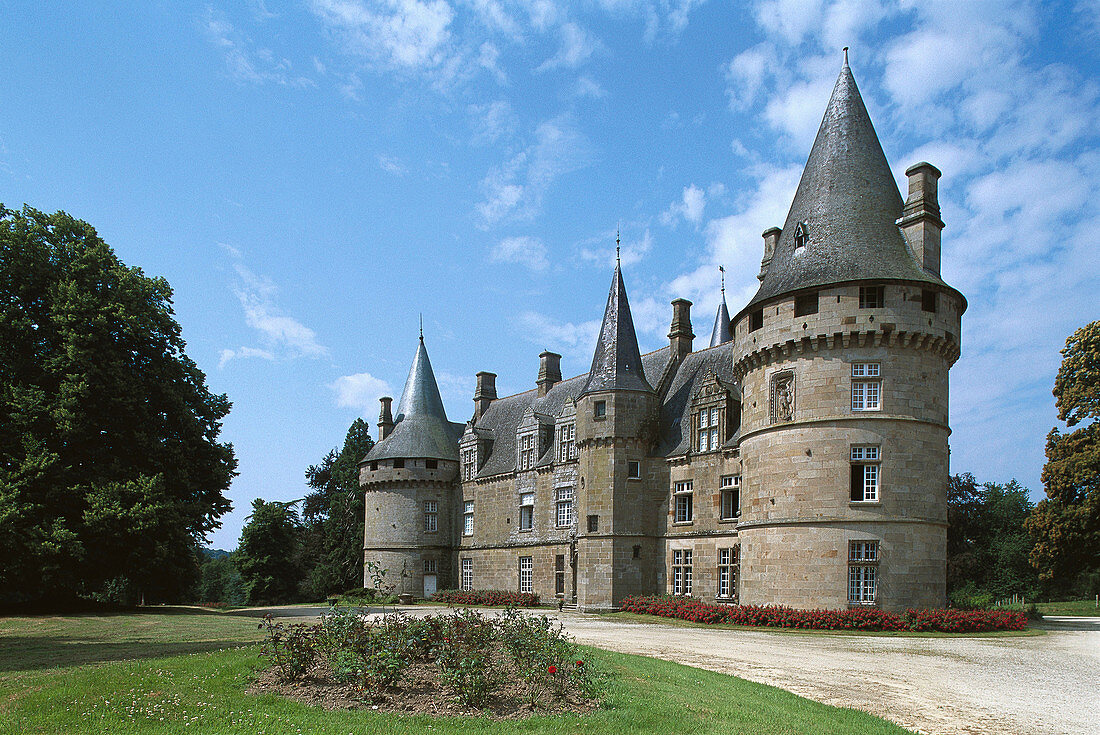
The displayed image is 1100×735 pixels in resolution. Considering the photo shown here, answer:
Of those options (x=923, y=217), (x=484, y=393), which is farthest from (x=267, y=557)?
(x=923, y=217)

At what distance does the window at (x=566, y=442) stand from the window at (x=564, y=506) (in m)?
1.53

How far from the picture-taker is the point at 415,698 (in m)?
9.79

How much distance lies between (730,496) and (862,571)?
7289mm

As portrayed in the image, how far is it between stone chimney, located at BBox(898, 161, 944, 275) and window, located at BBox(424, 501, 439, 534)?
97.8ft

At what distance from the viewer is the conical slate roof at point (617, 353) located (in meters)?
35.3

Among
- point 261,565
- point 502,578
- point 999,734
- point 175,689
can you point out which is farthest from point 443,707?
point 261,565

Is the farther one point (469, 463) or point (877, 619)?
point (469, 463)

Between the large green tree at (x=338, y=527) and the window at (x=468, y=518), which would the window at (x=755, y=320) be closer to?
the window at (x=468, y=518)

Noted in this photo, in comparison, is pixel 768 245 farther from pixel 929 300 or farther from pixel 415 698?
pixel 415 698

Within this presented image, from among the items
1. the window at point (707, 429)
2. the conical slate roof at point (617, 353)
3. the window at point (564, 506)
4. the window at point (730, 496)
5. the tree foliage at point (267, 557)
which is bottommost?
the tree foliage at point (267, 557)

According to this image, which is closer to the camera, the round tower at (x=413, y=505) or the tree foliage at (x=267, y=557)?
the round tower at (x=413, y=505)

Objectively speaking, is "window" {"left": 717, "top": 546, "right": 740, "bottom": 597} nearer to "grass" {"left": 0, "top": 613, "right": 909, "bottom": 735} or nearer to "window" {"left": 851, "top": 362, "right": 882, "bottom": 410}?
"window" {"left": 851, "top": 362, "right": 882, "bottom": 410}

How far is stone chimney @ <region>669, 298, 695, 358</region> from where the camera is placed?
1516 inches

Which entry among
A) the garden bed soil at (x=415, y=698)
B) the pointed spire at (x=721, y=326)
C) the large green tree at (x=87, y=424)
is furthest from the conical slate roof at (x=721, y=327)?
the garden bed soil at (x=415, y=698)
